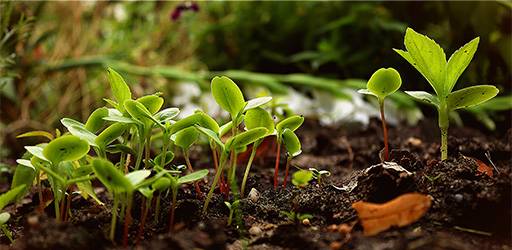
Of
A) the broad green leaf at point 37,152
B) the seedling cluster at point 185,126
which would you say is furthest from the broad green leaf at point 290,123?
the broad green leaf at point 37,152

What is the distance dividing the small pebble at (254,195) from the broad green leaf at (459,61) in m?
0.33

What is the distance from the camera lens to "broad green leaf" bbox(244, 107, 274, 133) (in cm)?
85

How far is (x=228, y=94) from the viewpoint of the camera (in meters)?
0.81

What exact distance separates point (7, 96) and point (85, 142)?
1380mm

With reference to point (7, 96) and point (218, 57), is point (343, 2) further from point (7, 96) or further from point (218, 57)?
point (7, 96)

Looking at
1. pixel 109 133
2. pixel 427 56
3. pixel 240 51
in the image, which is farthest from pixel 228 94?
pixel 240 51

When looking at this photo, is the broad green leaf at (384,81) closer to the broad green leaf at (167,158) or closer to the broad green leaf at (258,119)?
the broad green leaf at (258,119)

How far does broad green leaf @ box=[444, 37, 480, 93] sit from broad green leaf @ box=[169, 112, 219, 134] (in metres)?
0.34

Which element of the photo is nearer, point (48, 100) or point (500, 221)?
point (500, 221)

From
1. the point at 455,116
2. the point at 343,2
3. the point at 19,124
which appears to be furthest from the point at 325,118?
the point at 19,124

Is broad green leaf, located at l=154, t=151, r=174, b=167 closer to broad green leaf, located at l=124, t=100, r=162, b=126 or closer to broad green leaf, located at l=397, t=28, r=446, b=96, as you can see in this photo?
broad green leaf, located at l=124, t=100, r=162, b=126

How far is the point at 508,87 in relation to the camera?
1865 millimetres

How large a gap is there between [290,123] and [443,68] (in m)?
0.23

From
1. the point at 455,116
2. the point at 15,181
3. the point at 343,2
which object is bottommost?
the point at 455,116
